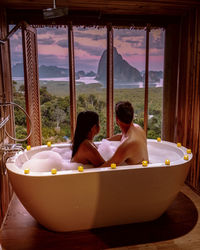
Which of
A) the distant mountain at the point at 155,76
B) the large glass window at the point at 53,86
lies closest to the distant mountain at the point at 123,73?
the distant mountain at the point at 155,76

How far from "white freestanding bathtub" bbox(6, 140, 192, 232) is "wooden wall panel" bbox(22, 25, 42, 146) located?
0.84m

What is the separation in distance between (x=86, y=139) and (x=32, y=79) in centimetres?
127

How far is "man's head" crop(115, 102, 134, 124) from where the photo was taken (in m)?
2.09

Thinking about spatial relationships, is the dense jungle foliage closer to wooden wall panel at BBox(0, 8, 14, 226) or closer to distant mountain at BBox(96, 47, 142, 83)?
distant mountain at BBox(96, 47, 142, 83)

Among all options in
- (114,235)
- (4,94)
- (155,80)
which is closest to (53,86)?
(155,80)

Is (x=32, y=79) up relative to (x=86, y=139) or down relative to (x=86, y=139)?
up

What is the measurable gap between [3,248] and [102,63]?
2.97m

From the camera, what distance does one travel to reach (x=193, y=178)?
9.48ft

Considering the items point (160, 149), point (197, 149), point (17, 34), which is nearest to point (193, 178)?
point (197, 149)

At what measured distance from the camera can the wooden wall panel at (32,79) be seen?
2693mm

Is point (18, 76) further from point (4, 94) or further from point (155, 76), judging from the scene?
point (155, 76)

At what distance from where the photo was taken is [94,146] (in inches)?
82.5

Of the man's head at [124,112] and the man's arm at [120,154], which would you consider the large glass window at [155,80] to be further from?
the man's arm at [120,154]

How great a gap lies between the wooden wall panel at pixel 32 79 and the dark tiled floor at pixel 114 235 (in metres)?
1.06
